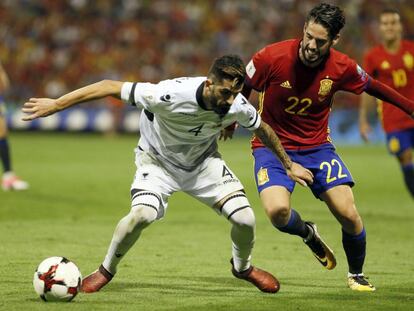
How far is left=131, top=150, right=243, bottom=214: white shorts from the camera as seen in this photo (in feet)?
23.1

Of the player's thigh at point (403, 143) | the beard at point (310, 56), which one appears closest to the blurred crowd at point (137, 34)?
the player's thigh at point (403, 143)

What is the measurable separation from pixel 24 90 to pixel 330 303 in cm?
2453

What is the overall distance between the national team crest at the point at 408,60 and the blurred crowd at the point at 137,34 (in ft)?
53.5

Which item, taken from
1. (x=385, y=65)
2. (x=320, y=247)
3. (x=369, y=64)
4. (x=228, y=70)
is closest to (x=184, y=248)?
(x=320, y=247)

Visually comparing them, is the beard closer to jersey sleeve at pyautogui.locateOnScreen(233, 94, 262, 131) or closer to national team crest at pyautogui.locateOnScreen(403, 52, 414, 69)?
jersey sleeve at pyautogui.locateOnScreen(233, 94, 262, 131)

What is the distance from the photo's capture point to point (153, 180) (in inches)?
276

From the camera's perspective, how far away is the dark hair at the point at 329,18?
23.2 ft

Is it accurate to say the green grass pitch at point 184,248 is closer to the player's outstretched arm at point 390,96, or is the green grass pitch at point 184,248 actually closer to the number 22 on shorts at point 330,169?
the number 22 on shorts at point 330,169

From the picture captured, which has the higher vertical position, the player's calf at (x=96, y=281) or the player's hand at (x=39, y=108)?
the player's hand at (x=39, y=108)

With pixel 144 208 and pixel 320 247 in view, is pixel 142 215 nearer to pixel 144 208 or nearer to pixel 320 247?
pixel 144 208

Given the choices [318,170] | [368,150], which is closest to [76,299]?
[318,170]

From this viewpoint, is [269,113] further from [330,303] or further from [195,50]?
[195,50]

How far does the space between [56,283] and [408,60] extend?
6.96 meters

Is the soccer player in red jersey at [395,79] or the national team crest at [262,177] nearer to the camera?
the national team crest at [262,177]
